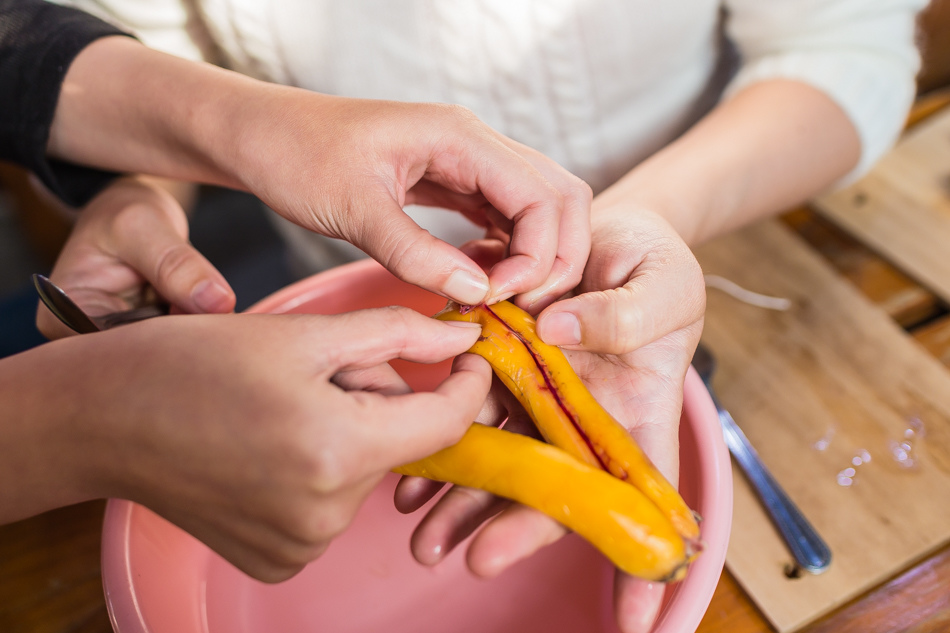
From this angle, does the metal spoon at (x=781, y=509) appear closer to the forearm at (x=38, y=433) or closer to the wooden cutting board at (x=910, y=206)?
the wooden cutting board at (x=910, y=206)

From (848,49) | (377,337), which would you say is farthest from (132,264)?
(848,49)

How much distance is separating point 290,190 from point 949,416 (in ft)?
2.75

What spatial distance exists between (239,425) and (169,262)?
408mm

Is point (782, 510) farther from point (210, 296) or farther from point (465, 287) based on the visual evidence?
point (210, 296)

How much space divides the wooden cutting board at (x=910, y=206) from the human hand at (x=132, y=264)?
0.97m

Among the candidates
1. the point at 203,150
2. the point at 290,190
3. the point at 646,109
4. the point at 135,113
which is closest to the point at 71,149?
the point at 135,113

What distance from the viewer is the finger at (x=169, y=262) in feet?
2.27

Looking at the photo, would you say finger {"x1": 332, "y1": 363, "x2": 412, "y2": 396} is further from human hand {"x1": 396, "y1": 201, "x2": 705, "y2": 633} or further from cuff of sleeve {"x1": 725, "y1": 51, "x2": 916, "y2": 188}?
cuff of sleeve {"x1": 725, "y1": 51, "x2": 916, "y2": 188}

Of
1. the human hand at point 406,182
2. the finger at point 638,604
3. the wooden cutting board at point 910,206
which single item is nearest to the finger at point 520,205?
the human hand at point 406,182

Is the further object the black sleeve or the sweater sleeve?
the sweater sleeve

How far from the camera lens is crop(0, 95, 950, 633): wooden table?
→ 23.8 inches

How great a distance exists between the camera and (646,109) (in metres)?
0.98

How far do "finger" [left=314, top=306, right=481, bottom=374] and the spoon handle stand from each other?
0.40 m

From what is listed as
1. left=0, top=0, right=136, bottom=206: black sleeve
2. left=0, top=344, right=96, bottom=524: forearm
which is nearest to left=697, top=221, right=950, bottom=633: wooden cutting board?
left=0, top=344, right=96, bottom=524: forearm
